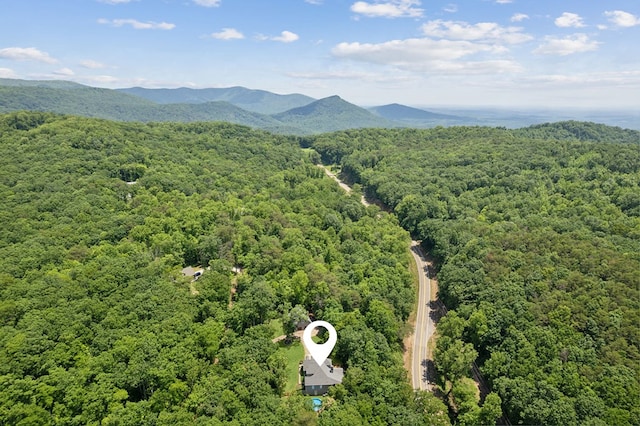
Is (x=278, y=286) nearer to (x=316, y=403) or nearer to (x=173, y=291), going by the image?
(x=173, y=291)

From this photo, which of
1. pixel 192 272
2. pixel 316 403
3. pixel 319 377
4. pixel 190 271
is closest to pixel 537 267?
pixel 319 377

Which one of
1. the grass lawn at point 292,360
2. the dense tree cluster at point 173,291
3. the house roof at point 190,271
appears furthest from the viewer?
the house roof at point 190,271

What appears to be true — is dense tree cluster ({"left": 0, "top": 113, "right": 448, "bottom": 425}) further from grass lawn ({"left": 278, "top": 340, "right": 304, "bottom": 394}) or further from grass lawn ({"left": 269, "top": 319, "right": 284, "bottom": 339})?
grass lawn ({"left": 278, "top": 340, "right": 304, "bottom": 394})

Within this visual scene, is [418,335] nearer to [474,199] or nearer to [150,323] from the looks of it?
[150,323]

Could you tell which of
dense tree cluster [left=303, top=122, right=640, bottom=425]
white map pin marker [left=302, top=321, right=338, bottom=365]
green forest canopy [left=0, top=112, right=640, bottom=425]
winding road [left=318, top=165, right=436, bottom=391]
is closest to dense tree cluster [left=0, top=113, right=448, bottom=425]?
green forest canopy [left=0, top=112, right=640, bottom=425]

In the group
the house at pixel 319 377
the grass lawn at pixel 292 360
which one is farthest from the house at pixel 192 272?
the house at pixel 319 377

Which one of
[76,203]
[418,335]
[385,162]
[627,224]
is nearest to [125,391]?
[418,335]

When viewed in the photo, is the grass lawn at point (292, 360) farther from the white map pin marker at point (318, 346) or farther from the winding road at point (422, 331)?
the winding road at point (422, 331)
